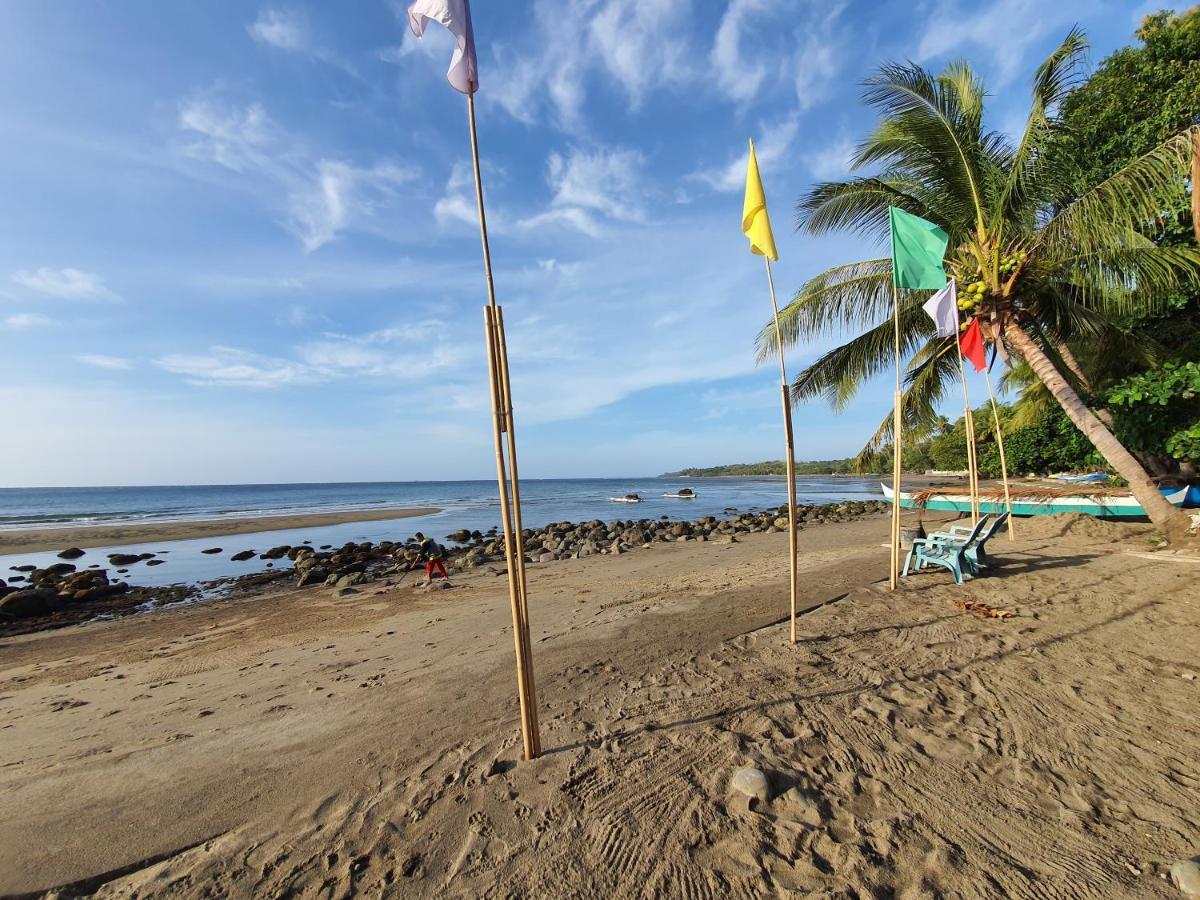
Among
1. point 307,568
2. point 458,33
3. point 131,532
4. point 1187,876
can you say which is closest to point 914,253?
point 458,33

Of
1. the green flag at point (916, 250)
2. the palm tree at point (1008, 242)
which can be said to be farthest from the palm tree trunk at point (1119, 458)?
the green flag at point (916, 250)

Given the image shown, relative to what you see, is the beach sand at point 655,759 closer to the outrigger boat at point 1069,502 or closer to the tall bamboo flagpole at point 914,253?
the tall bamboo flagpole at point 914,253

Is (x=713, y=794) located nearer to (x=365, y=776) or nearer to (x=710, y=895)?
(x=710, y=895)

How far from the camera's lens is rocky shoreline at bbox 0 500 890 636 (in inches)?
398

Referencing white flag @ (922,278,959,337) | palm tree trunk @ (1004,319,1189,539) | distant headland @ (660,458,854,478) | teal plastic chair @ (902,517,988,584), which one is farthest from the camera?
distant headland @ (660,458,854,478)

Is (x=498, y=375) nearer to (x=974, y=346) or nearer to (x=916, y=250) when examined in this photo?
(x=916, y=250)

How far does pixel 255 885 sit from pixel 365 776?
0.80 meters

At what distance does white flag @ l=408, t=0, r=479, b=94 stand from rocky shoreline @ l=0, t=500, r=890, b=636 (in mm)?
9089

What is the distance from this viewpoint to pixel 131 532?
80.6 ft

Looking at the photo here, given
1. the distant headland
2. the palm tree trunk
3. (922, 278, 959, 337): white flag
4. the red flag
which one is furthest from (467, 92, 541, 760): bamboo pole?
the distant headland

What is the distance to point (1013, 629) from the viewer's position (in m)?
5.14

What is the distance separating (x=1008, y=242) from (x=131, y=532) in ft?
110

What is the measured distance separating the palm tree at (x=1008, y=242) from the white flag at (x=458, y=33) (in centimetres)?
901

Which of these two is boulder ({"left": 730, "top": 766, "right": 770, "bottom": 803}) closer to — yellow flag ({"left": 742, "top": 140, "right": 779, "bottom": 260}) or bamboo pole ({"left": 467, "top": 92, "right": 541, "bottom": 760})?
bamboo pole ({"left": 467, "top": 92, "right": 541, "bottom": 760})
